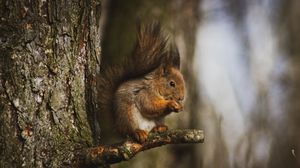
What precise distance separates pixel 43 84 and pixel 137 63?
66cm

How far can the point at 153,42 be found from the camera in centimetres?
251

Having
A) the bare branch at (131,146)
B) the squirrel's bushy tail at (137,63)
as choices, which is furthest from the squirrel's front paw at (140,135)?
the squirrel's bushy tail at (137,63)

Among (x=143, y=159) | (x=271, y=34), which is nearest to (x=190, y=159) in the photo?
(x=143, y=159)

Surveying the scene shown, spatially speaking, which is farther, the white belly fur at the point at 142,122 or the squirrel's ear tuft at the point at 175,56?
the squirrel's ear tuft at the point at 175,56

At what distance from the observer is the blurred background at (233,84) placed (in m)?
3.95

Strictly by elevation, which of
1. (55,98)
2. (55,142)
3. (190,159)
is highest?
(55,98)

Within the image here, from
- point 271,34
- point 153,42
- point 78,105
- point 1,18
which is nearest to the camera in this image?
point 1,18

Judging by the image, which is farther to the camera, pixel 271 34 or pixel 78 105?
pixel 271 34

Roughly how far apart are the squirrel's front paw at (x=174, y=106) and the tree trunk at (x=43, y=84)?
478 millimetres

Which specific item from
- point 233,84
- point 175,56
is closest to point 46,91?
point 175,56

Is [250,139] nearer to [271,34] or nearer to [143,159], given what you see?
[143,159]

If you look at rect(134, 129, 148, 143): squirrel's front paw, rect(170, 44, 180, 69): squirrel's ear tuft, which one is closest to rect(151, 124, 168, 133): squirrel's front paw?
rect(134, 129, 148, 143): squirrel's front paw

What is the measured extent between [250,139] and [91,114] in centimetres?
131

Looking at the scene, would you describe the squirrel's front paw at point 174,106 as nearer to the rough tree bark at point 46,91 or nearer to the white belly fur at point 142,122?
the white belly fur at point 142,122
